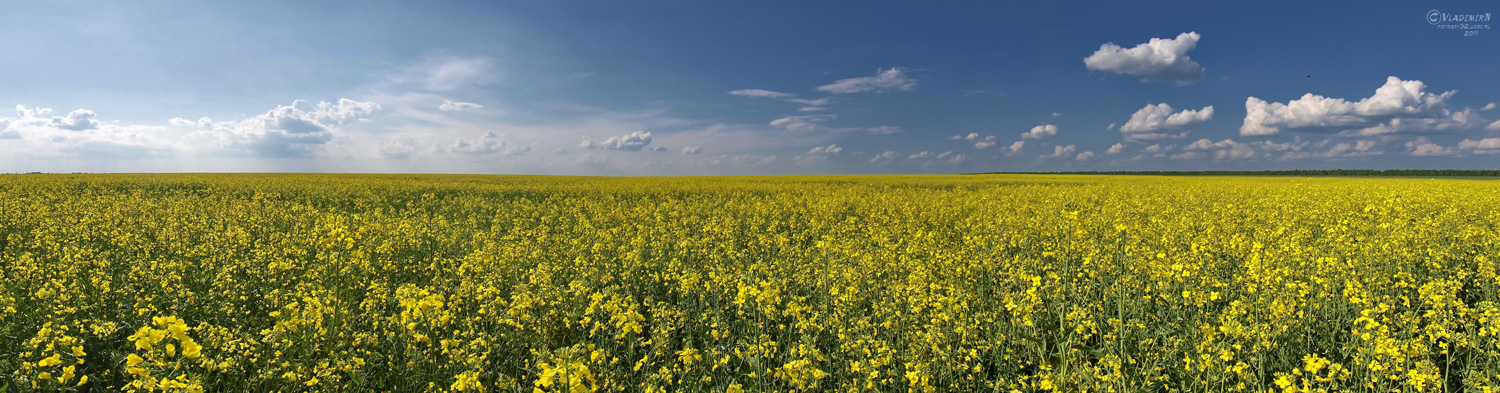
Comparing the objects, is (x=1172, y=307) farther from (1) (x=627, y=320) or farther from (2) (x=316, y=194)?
(2) (x=316, y=194)

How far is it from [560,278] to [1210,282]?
5774mm

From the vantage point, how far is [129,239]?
24.2ft

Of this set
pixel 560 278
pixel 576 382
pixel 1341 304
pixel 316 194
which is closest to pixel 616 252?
pixel 560 278

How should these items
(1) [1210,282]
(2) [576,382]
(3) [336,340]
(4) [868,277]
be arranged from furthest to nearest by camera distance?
(4) [868,277], (1) [1210,282], (3) [336,340], (2) [576,382]

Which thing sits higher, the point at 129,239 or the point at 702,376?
the point at 129,239

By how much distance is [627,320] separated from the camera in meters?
3.59

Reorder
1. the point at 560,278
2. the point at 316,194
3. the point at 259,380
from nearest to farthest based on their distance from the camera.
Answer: the point at 259,380 → the point at 560,278 → the point at 316,194

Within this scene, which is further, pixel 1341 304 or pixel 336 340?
pixel 1341 304

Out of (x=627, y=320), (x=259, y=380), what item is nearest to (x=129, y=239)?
(x=259, y=380)

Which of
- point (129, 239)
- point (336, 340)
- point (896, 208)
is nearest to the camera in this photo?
point (336, 340)

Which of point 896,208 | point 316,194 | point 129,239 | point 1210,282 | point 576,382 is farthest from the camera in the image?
point 316,194

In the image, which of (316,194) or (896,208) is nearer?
(896,208)

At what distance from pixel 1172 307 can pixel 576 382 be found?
4.51m

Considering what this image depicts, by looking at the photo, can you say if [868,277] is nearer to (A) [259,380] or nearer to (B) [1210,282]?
(B) [1210,282]
